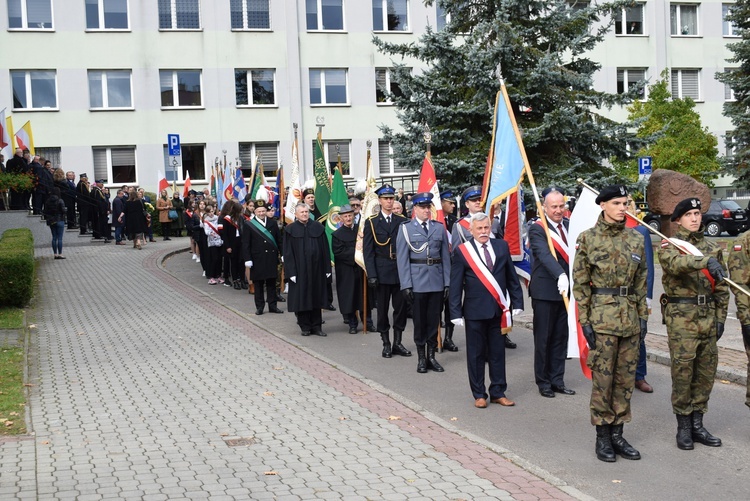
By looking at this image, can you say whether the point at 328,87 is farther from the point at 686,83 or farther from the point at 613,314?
the point at 613,314

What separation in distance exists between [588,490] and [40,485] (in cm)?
379

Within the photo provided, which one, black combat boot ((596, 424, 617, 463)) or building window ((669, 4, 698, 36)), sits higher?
building window ((669, 4, 698, 36))

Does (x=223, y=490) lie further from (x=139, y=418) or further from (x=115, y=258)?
(x=115, y=258)

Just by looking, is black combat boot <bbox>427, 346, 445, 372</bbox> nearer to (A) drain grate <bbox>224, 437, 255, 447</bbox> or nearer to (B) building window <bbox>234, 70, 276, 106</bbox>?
(A) drain grate <bbox>224, 437, 255, 447</bbox>

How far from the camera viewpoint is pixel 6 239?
19266 millimetres

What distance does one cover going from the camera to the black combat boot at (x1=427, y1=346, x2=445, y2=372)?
424 inches

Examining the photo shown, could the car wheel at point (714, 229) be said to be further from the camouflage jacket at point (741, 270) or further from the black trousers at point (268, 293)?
the camouflage jacket at point (741, 270)

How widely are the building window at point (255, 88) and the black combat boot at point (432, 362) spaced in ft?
102

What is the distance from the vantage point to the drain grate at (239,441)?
24.9 ft

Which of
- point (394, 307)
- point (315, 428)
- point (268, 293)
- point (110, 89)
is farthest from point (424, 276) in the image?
point (110, 89)

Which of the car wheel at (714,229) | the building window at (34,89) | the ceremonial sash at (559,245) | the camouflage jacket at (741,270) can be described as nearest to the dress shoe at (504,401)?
the ceremonial sash at (559,245)

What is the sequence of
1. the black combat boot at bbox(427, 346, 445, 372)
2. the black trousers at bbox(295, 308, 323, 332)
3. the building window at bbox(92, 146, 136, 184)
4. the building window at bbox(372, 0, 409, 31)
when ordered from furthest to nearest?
1. the building window at bbox(372, 0, 409, 31)
2. the building window at bbox(92, 146, 136, 184)
3. the black trousers at bbox(295, 308, 323, 332)
4. the black combat boot at bbox(427, 346, 445, 372)

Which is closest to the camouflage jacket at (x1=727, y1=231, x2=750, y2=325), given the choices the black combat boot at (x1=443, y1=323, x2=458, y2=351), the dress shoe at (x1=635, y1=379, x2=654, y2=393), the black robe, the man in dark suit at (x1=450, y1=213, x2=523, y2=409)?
the dress shoe at (x1=635, y1=379, x2=654, y2=393)

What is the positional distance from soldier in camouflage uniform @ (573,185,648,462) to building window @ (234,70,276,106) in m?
34.5
